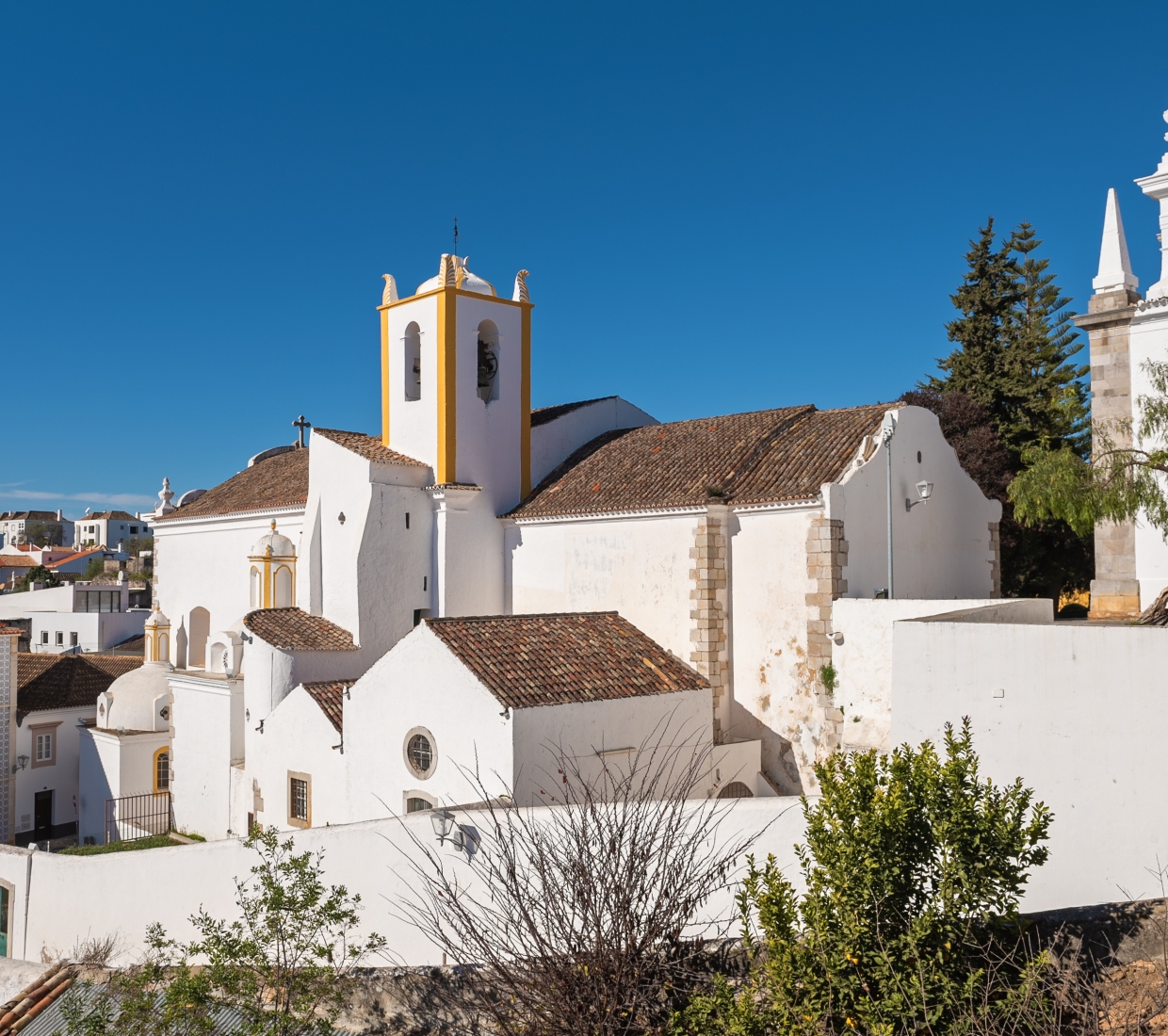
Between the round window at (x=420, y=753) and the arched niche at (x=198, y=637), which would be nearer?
the round window at (x=420, y=753)

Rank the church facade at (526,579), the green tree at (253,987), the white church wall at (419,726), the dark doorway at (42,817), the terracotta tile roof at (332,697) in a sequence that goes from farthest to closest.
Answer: the dark doorway at (42,817)
the terracotta tile roof at (332,697)
the church facade at (526,579)
the white church wall at (419,726)
the green tree at (253,987)

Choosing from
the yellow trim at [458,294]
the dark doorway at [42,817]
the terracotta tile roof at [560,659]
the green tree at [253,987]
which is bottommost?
the dark doorway at [42,817]

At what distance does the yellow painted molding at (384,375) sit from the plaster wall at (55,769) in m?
12.6

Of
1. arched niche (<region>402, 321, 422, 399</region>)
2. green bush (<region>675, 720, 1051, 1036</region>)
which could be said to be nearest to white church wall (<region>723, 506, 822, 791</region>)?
arched niche (<region>402, 321, 422, 399</region>)

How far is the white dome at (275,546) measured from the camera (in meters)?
22.6

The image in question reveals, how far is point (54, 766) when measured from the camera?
87.9 feet

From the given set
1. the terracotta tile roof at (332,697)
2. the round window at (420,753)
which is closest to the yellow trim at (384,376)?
the terracotta tile roof at (332,697)

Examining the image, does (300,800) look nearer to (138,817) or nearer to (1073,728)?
(138,817)

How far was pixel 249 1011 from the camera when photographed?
28.0 feet

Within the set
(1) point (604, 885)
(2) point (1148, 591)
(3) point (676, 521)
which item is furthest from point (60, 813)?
(2) point (1148, 591)

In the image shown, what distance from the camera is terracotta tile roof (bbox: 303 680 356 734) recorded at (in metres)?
16.8

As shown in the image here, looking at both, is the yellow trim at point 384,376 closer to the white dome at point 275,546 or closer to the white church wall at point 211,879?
the white dome at point 275,546

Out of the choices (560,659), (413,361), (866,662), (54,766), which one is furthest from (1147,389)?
(54,766)

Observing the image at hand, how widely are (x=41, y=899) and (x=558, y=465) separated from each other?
1240cm
